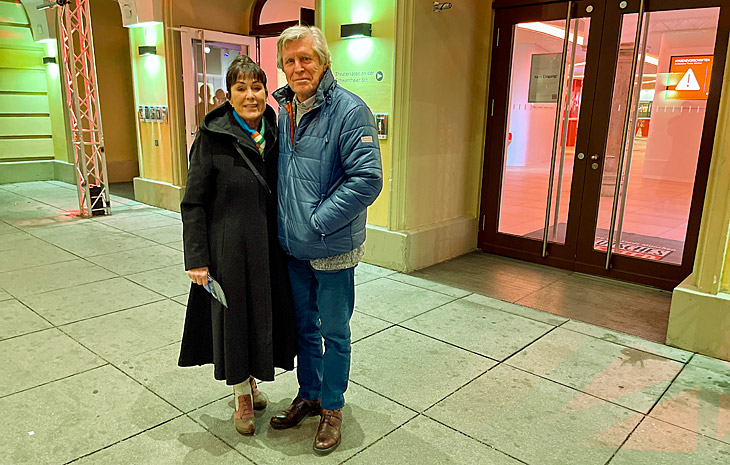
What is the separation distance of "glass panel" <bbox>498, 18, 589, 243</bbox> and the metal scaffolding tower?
5651 millimetres

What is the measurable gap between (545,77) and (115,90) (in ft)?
29.6

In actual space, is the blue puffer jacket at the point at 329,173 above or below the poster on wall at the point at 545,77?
below

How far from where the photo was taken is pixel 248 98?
242 centimetres

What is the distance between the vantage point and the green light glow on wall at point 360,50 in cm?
541

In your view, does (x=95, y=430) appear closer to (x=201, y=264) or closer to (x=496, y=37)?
(x=201, y=264)

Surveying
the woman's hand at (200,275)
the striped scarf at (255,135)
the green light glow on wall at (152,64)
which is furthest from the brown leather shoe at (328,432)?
the green light glow on wall at (152,64)

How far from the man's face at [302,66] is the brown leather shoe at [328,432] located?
155cm

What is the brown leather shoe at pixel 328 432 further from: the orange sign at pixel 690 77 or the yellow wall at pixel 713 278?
the orange sign at pixel 690 77

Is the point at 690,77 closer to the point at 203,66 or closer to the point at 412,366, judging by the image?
the point at 412,366

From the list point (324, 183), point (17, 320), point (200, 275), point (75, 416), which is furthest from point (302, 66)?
point (17, 320)

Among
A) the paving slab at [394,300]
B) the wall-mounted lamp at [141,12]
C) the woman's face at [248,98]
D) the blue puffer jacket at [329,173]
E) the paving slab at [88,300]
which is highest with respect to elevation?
the wall-mounted lamp at [141,12]

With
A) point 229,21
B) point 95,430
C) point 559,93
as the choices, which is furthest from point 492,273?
point 229,21

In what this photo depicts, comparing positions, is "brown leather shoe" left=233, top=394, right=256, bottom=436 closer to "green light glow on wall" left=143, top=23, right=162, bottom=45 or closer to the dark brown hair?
the dark brown hair

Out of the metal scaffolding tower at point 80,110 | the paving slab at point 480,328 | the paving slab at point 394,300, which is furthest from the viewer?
the metal scaffolding tower at point 80,110
